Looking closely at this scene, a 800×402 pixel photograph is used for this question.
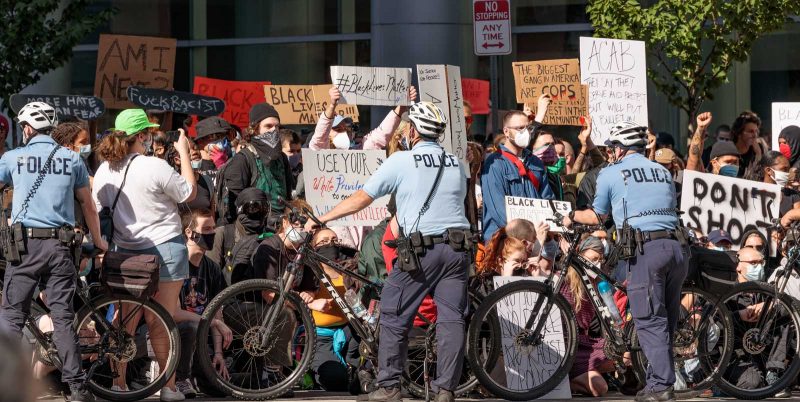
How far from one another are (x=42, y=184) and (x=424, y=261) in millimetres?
2127

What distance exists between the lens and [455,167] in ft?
25.0

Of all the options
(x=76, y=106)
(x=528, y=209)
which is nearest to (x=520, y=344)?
(x=528, y=209)

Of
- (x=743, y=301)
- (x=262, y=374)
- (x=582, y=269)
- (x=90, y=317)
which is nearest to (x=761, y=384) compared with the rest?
(x=743, y=301)

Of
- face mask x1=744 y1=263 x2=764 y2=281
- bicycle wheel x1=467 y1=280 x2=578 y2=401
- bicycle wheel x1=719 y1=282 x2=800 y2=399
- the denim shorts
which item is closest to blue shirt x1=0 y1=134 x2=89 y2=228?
the denim shorts

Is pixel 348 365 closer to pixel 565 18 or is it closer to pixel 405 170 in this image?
pixel 405 170

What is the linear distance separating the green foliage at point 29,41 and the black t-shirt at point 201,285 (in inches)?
326

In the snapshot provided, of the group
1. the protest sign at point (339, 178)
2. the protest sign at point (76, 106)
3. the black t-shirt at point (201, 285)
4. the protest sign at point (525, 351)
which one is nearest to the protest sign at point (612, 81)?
the protest sign at point (339, 178)

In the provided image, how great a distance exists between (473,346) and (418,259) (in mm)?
702

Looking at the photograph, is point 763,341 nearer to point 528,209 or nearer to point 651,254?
point 651,254

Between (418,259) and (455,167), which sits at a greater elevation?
(455,167)

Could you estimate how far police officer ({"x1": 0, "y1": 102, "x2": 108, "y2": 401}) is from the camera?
286 inches

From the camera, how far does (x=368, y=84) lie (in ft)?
32.2

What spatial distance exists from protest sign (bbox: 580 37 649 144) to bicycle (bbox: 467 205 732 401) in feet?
8.50

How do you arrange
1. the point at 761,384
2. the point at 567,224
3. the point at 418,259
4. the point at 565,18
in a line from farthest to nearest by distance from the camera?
1. the point at 565,18
2. the point at 761,384
3. the point at 567,224
4. the point at 418,259
